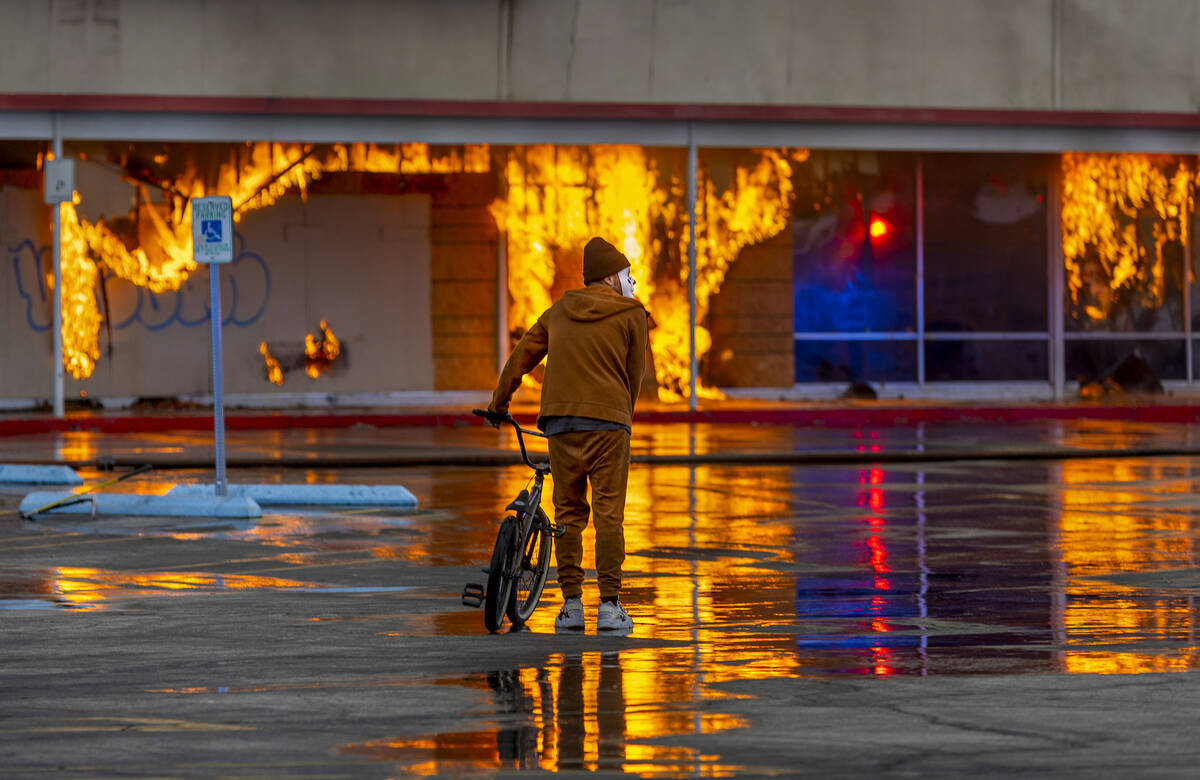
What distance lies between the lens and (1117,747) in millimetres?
6500

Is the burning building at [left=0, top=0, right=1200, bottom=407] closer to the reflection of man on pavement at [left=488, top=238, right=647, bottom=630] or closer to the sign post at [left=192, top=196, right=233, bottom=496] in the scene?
the sign post at [left=192, top=196, right=233, bottom=496]

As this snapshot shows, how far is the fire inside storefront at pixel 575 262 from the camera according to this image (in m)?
27.3

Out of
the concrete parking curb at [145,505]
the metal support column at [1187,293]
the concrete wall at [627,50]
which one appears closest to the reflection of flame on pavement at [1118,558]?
the concrete parking curb at [145,505]

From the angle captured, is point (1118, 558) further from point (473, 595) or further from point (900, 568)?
point (473, 595)

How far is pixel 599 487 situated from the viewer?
9.28 m

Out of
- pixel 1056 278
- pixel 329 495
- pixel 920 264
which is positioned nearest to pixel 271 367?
pixel 920 264

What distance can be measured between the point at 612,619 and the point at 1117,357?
2257 cm

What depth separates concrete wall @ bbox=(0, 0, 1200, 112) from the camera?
1001 inches

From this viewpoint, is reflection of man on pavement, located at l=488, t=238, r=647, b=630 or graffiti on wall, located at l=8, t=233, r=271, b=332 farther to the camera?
graffiti on wall, located at l=8, t=233, r=271, b=332

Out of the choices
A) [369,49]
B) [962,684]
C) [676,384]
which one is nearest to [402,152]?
[369,49]

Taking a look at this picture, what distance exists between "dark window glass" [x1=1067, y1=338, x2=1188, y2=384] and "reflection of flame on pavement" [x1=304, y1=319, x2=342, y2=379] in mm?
11339

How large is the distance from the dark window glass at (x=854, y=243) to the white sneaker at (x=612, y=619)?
1981cm

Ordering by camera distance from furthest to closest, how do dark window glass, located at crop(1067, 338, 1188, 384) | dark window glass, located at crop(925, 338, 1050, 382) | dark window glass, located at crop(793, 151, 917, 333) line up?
dark window glass, located at crop(1067, 338, 1188, 384) → dark window glass, located at crop(925, 338, 1050, 382) → dark window glass, located at crop(793, 151, 917, 333)

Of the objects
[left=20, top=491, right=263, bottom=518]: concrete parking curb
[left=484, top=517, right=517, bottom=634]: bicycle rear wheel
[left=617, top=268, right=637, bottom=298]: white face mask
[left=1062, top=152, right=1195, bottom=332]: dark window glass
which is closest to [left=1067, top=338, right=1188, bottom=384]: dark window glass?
[left=1062, top=152, right=1195, bottom=332]: dark window glass
